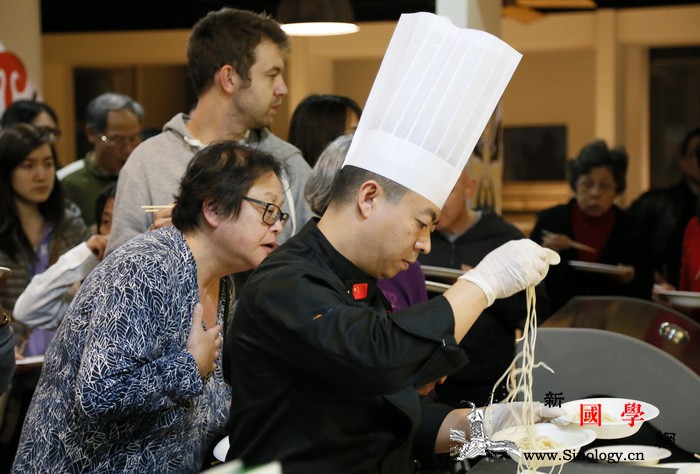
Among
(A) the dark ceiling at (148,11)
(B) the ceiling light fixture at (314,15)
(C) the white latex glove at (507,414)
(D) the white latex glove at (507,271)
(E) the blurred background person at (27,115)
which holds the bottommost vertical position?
(C) the white latex glove at (507,414)

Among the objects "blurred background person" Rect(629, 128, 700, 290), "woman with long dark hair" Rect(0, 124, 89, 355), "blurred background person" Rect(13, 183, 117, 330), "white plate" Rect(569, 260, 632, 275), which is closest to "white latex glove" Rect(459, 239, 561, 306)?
"blurred background person" Rect(13, 183, 117, 330)

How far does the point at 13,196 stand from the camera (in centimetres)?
416

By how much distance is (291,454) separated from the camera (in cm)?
182

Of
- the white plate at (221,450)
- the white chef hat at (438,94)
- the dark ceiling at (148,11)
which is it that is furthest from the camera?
the dark ceiling at (148,11)

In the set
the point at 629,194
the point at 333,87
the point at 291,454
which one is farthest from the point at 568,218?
the point at 333,87

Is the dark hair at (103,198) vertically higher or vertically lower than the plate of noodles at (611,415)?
higher

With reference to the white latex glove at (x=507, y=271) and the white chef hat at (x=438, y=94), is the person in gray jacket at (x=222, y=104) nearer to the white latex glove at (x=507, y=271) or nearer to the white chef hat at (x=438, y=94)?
the white chef hat at (x=438, y=94)

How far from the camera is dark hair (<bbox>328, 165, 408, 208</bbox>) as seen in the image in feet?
6.09

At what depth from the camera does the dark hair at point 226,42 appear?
312 centimetres

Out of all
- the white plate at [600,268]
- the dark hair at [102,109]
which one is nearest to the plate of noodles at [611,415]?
the white plate at [600,268]

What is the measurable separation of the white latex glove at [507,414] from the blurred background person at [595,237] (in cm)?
268

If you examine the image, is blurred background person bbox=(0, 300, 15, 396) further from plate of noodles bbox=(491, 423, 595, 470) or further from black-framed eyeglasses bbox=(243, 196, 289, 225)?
plate of noodles bbox=(491, 423, 595, 470)

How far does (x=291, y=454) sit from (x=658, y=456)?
1.00 metres

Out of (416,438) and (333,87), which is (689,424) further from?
(333,87)
